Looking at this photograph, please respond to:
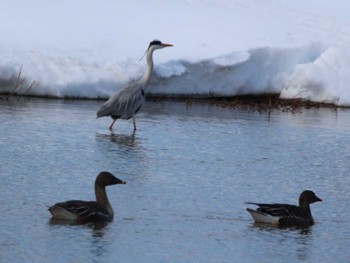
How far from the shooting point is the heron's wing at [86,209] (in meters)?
9.69

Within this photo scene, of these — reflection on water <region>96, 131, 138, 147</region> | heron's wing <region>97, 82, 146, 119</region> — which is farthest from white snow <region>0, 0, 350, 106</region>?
reflection on water <region>96, 131, 138, 147</region>

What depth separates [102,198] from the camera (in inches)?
400

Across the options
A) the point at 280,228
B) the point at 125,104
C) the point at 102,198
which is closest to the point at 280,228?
the point at 280,228

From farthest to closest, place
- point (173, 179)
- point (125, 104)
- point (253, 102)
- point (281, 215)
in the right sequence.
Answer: point (253, 102), point (125, 104), point (173, 179), point (281, 215)

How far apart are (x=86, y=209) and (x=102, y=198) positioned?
436mm

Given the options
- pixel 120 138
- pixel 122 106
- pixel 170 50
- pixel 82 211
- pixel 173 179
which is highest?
pixel 170 50

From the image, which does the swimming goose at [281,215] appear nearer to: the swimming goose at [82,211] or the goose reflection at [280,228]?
the goose reflection at [280,228]

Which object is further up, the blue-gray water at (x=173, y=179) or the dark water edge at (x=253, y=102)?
the dark water edge at (x=253, y=102)

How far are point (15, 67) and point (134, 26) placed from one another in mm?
3707

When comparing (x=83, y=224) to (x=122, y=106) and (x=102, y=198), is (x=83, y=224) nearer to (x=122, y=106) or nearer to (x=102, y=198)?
(x=102, y=198)

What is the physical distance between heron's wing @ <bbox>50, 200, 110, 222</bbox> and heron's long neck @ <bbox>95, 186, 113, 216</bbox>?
14 centimetres

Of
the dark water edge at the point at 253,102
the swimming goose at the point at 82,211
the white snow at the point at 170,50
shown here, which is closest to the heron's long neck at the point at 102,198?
the swimming goose at the point at 82,211

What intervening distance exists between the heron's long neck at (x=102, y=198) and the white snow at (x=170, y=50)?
8125mm

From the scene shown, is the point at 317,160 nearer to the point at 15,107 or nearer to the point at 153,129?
the point at 153,129
